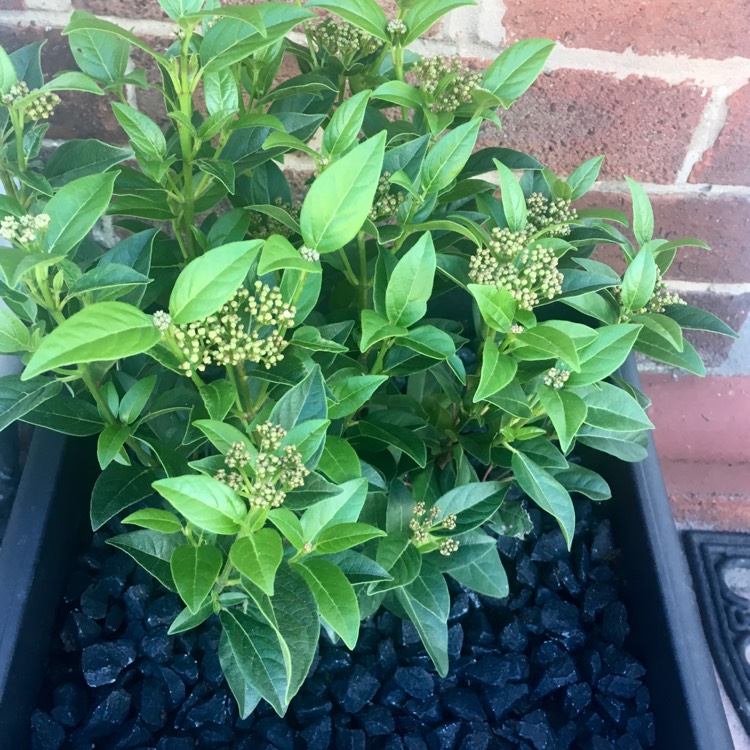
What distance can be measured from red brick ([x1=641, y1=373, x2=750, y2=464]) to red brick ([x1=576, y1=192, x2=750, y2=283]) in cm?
21

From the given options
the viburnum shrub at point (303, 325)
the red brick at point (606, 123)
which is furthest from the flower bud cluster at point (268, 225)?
the red brick at point (606, 123)

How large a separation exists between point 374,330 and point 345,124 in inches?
6.9

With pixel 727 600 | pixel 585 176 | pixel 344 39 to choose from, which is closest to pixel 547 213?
pixel 585 176

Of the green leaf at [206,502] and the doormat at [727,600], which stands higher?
the green leaf at [206,502]

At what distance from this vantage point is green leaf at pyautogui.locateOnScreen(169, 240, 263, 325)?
46 cm

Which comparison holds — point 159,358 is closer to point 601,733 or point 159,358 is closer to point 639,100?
point 601,733

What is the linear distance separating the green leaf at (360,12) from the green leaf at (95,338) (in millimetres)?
340

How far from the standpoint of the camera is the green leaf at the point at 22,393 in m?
0.59

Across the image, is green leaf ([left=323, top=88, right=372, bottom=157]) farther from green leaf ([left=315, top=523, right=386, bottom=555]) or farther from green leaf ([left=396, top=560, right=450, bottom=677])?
green leaf ([left=396, top=560, right=450, bottom=677])

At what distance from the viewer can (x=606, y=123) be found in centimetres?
104

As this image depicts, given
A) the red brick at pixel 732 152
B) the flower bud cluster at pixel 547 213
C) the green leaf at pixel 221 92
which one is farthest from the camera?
the red brick at pixel 732 152

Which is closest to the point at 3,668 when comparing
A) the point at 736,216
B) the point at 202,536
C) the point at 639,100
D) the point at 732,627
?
the point at 202,536

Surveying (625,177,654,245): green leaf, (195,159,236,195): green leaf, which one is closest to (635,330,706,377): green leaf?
(625,177,654,245): green leaf

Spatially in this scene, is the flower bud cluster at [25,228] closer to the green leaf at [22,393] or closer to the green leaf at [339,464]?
the green leaf at [22,393]
